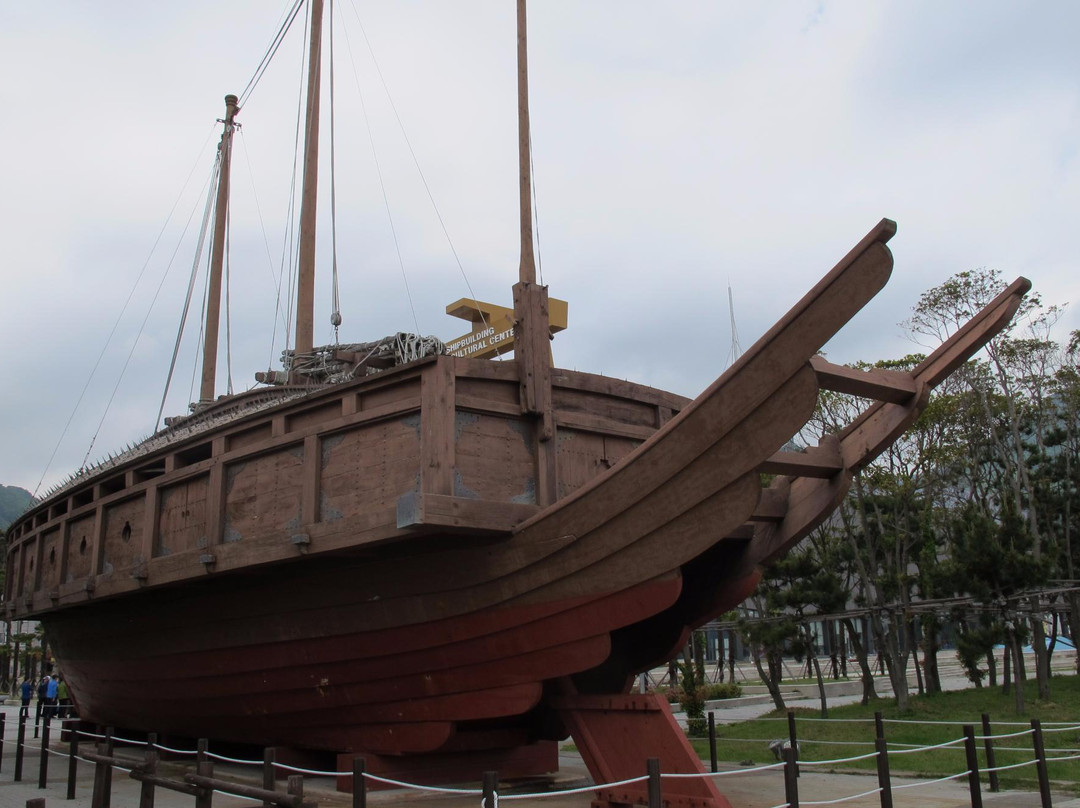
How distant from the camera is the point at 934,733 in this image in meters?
14.2

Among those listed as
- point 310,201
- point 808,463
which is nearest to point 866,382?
point 808,463

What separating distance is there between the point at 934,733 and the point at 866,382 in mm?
10312

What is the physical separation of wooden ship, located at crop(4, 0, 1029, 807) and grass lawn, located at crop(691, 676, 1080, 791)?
3.24 m

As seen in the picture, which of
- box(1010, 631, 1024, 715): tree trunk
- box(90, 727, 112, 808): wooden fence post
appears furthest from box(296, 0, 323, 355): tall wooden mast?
box(1010, 631, 1024, 715): tree trunk

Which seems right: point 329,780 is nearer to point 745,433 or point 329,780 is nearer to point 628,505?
point 628,505

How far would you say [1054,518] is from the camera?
27.6 meters

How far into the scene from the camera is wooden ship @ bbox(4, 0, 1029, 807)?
21.0 ft

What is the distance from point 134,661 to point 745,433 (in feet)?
28.2

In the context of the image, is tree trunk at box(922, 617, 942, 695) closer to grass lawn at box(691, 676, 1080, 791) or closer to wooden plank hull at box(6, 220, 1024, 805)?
grass lawn at box(691, 676, 1080, 791)

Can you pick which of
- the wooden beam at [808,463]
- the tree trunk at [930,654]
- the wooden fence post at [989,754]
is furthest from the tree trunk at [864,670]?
the wooden beam at [808,463]

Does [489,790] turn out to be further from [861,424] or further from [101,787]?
[861,424]

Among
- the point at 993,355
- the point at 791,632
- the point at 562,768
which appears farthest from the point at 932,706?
the point at 562,768

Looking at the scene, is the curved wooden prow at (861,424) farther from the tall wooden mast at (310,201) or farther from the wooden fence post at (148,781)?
the tall wooden mast at (310,201)

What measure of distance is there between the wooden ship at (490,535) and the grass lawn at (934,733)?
10.6 ft
